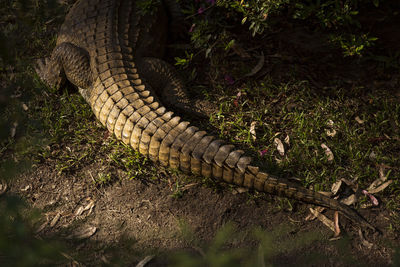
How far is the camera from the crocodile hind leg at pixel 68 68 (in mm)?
3121

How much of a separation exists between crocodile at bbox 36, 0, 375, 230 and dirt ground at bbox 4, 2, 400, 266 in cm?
16

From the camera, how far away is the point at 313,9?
2846 mm

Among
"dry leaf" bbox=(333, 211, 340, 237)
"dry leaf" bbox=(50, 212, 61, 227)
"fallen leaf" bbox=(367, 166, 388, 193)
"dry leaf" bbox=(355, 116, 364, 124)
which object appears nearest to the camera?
"dry leaf" bbox=(333, 211, 340, 237)

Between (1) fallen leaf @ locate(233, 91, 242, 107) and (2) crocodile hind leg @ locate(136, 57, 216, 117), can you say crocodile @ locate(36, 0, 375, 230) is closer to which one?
(2) crocodile hind leg @ locate(136, 57, 216, 117)

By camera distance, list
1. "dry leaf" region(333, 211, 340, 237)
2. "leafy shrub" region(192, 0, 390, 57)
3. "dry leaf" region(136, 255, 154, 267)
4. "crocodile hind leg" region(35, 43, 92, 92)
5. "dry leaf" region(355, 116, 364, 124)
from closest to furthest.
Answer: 1. "dry leaf" region(136, 255, 154, 267)
2. "dry leaf" region(333, 211, 340, 237)
3. "leafy shrub" region(192, 0, 390, 57)
4. "dry leaf" region(355, 116, 364, 124)
5. "crocodile hind leg" region(35, 43, 92, 92)

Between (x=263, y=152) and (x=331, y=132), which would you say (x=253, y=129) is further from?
(x=331, y=132)

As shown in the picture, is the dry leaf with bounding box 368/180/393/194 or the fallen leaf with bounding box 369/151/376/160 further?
Result: the fallen leaf with bounding box 369/151/376/160

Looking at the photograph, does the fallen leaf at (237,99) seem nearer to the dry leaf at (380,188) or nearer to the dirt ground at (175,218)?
the dirt ground at (175,218)

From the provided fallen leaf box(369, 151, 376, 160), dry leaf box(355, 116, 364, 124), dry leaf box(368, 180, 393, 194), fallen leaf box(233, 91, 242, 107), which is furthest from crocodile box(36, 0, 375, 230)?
dry leaf box(355, 116, 364, 124)

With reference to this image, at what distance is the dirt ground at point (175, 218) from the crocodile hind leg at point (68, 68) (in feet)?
2.64

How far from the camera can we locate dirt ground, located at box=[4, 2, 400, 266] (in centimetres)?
225

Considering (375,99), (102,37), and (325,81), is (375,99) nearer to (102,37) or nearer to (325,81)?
(325,81)

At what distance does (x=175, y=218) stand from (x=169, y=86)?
129 centimetres

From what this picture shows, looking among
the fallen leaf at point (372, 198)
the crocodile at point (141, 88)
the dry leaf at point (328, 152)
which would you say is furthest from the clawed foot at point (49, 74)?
the fallen leaf at point (372, 198)
